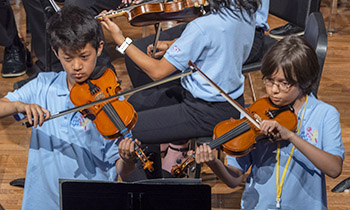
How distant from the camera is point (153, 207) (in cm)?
169

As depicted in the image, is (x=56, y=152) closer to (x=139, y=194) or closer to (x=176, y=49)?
(x=139, y=194)

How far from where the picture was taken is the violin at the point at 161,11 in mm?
2732

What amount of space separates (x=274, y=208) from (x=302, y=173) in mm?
155

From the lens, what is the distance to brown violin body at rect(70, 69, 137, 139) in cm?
215

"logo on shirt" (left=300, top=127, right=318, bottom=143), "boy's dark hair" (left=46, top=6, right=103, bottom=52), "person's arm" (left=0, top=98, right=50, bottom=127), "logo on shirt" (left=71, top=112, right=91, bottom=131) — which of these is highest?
"boy's dark hair" (left=46, top=6, right=103, bottom=52)

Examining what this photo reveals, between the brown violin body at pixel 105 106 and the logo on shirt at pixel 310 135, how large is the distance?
2.06ft

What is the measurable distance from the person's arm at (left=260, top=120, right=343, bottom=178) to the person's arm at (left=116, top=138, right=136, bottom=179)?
449 millimetres

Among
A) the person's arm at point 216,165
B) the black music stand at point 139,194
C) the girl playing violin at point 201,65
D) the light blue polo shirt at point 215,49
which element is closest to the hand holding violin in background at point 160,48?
the girl playing violin at point 201,65

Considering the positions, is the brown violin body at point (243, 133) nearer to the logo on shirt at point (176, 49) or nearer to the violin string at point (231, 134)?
the violin string at point (231, 134)

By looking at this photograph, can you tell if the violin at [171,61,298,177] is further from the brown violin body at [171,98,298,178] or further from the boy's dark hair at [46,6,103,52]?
the boy's dark hair at [46,6,103,52]

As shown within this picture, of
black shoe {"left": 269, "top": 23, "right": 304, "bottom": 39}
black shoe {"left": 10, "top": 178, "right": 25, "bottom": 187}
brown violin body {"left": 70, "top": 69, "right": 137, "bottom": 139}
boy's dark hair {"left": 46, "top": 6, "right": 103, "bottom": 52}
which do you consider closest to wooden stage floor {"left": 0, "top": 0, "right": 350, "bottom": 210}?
black shoe {"left": 10, "top": 178, "right": 25, "bottom": 187}

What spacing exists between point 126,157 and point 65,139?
25 centimetres

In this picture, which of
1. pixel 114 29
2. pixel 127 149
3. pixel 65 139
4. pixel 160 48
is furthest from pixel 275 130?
pixel 160 48

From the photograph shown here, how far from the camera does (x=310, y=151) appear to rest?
77.7 inches
